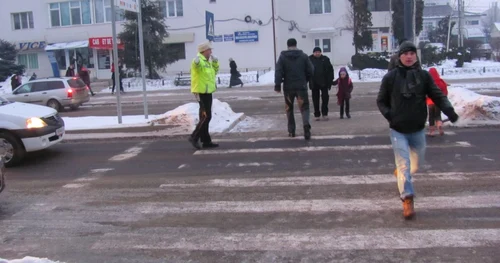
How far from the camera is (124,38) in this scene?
35719mm

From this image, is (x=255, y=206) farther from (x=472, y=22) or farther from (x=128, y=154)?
(x=472, y=22)

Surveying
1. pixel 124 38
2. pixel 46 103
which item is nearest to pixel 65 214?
pixel 46 103

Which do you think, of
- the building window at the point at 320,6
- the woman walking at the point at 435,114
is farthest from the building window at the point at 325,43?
the woman walking at the point at 435,114

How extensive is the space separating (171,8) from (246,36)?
6822 mm

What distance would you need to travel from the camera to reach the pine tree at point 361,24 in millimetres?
41125

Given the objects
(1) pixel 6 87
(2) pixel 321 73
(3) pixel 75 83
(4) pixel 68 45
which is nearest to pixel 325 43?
(4) pixel 68 45

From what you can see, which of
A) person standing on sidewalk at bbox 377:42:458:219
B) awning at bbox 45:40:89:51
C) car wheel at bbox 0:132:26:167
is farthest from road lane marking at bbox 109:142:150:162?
awning at bbox 45:40:89:51

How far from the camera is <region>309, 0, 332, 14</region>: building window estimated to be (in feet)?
140

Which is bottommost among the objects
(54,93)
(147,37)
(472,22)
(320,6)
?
(54,93)

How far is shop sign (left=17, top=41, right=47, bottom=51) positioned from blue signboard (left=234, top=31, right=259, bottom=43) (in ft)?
55.5

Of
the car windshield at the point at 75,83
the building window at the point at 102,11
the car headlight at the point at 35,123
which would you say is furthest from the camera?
the building window at the point at 102,11

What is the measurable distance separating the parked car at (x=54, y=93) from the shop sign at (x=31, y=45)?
24.3 meters

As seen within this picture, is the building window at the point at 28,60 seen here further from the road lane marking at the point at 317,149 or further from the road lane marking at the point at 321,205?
the road lane marking at the point at 321,205

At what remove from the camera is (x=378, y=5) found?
147ft
